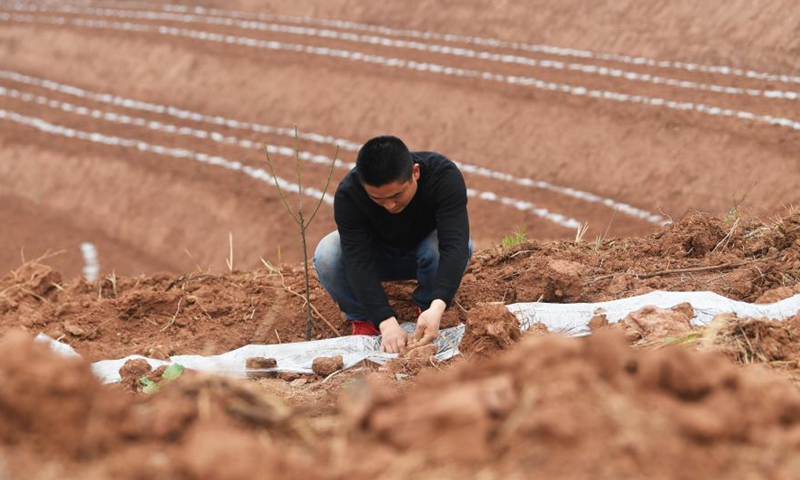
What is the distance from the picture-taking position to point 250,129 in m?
13.5

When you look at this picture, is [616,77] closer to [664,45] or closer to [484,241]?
[664,45]

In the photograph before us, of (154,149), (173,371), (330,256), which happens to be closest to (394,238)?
(330,256)

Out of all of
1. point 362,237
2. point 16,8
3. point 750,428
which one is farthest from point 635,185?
point 16,8

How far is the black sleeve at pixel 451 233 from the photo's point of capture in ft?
13.7

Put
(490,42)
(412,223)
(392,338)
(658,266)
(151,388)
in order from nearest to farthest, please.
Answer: (151,388)
(392,338)
(412,223)
(658,266)
(490,42)

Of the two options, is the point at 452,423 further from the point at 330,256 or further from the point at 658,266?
the point at 658,266

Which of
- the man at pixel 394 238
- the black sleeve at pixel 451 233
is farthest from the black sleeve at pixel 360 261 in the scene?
the black sleeve at pixel 451 233

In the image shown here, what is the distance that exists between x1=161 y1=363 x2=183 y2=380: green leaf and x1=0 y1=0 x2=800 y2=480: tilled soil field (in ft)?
0.50

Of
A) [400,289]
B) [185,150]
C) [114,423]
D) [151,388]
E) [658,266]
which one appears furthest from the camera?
[185,150]

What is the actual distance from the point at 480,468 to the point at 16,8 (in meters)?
20.1

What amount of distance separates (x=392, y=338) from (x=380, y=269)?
672mm

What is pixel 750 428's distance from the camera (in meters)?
1.92

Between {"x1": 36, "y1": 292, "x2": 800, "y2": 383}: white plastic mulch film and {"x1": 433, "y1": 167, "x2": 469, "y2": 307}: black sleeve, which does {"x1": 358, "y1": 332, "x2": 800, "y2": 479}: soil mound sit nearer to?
{"x1": 36, "y1": 292, "x2": 800, "y2": 383}: white plastic mulch film

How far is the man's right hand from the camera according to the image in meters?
4.16
